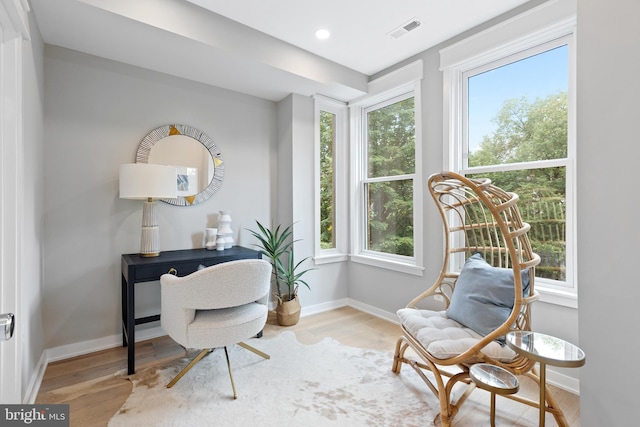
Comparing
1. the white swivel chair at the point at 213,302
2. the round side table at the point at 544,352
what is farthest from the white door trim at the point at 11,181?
the round side table at the point at 544,352

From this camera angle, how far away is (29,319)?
183 centimetres

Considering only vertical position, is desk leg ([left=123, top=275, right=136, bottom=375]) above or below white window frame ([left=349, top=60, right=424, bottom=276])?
below

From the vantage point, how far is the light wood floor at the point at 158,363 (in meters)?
1.68

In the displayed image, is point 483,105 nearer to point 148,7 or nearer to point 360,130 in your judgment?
point 360,130

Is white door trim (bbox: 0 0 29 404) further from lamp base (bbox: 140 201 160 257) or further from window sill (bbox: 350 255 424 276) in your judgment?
window sill (bbox: 350 255 424 276)

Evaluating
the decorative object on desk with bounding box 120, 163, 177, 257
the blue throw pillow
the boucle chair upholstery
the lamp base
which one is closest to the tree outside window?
the boucle chair upholstery

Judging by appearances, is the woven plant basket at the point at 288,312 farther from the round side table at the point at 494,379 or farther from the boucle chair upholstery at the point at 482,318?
the round side table at the point at 494,379

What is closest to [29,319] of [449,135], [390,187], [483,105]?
[390,187]

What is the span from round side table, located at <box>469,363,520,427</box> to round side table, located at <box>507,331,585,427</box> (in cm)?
14

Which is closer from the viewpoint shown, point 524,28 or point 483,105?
point 524,28

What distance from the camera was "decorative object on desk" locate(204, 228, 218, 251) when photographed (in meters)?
2.91

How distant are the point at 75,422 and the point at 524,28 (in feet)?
12.3

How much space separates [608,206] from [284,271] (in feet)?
8.31

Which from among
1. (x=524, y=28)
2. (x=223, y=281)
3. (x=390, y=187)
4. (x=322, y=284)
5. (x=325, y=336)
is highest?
(x=524, y=28)
